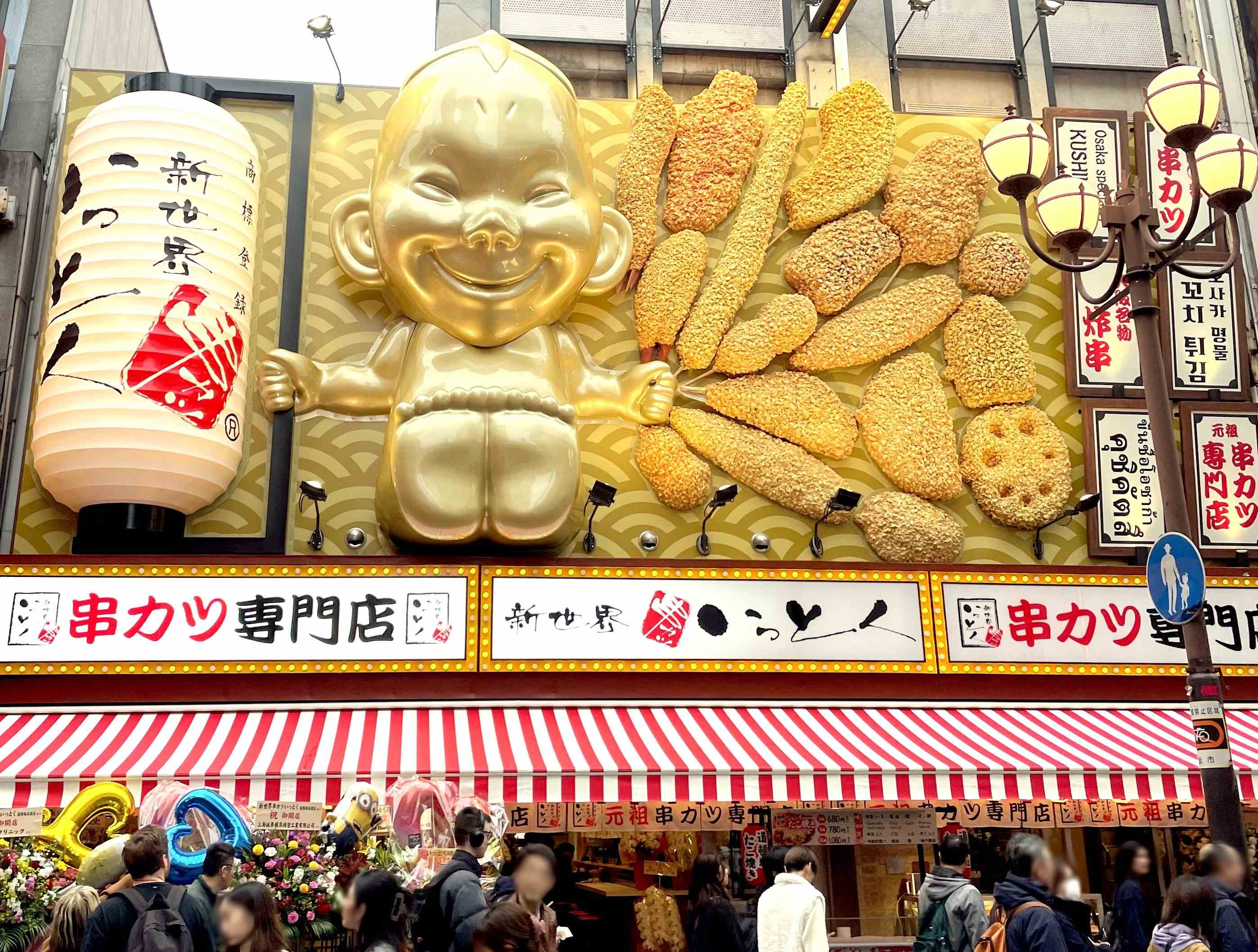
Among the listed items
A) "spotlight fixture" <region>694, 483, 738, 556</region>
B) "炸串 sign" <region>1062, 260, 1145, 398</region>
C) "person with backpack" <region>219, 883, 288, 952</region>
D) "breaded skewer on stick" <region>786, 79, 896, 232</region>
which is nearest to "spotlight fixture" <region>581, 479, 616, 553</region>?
"spotlight fixture" <region>694, 483, 738, 556</region>

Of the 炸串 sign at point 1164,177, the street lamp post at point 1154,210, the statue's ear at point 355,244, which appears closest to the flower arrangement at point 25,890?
the statue's ear at point 355,244

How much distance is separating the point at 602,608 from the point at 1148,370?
383 centimetres

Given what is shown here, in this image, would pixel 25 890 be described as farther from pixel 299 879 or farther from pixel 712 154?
pixel 712 154

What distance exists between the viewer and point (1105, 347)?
385 inches

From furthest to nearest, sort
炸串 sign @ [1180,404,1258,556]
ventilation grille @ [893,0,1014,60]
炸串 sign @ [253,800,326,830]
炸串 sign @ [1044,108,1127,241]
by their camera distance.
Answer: ventilation grille @ [893,0,1014,60], 炸串 sign @ [1044,108,1127,241], 炸串 sign @ [1180,404,1258,556], 炸串 sign @ [253,800,326,830]

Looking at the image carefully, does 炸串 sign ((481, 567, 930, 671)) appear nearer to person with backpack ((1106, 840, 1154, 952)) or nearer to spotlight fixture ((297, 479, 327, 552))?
spotlight fixture ((297, 479, 327, 552))

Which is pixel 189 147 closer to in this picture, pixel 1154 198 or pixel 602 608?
pixel 602 608

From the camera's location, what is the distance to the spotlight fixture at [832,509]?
8492 mm

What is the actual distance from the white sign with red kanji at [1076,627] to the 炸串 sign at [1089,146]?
3.28 metres

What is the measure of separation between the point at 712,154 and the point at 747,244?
848 mm

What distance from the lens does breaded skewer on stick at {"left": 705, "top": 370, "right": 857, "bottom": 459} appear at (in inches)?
360

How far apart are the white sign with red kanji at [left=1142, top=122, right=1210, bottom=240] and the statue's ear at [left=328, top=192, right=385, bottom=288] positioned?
21.5ft

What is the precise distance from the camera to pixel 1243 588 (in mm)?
8812

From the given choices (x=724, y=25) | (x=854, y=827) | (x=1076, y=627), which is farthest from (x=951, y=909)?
(x=724, y=25)
